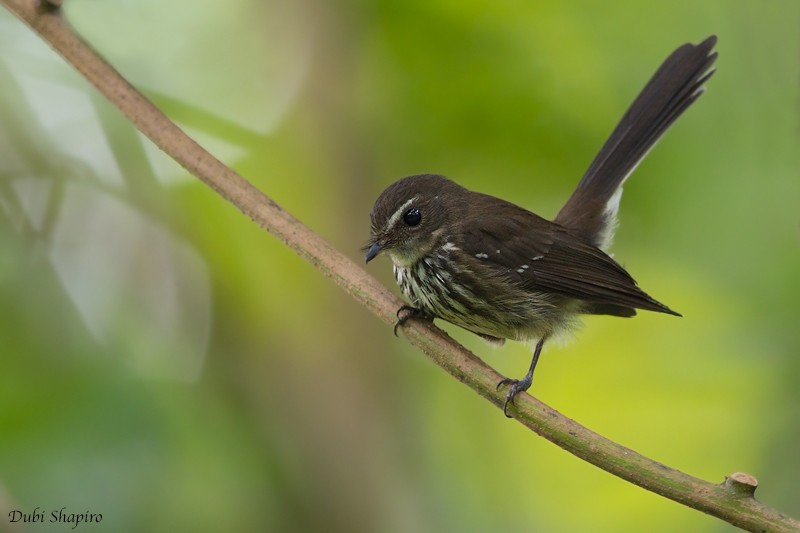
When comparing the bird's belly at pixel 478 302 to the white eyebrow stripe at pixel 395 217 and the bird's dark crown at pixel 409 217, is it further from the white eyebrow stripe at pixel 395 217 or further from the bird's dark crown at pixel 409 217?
the white eyebrow stripe at pixel 395 217

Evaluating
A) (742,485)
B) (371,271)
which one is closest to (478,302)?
(371,271)

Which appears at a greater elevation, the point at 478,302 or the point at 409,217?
the point at 409,217

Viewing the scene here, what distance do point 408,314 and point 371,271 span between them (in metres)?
1.08

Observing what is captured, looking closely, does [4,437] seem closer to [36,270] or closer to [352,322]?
[36,270]

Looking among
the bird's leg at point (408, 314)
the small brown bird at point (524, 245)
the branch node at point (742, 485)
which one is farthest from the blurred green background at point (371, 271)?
the branch node at point (742, 485)

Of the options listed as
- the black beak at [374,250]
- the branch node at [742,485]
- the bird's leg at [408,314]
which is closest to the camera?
the branch node at [742,485]

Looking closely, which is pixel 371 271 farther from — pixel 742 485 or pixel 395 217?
pixel 742 485

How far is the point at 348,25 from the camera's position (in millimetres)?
3621

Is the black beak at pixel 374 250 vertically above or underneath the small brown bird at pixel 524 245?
underneath

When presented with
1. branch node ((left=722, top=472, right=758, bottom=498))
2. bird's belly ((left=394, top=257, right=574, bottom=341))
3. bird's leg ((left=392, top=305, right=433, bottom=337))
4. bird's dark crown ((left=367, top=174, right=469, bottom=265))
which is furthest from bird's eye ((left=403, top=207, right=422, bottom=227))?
branch node ((left=722, top=472, right=758, bottom=498))

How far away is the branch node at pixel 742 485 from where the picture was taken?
194 cm

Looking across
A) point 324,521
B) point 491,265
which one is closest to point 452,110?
point 491,265

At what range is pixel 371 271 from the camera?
12.6 feet

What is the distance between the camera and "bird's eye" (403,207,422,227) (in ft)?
10.3
